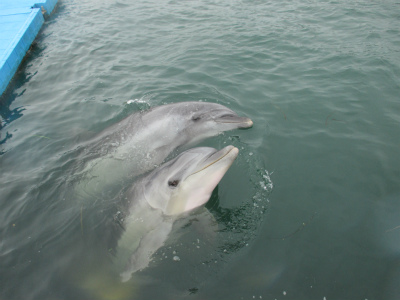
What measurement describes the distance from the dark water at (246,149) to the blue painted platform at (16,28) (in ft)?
1.76

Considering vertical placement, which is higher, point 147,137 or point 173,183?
point 173,183

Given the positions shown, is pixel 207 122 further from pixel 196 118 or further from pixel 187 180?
pixel 187 180

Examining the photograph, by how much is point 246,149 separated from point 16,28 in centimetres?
1231

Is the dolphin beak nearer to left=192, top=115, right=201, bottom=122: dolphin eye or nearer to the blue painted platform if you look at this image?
left=192, top=115, right=201, bottom=122: dolphin eye

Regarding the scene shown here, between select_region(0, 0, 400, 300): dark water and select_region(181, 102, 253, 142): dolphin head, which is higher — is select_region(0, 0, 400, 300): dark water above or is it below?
below

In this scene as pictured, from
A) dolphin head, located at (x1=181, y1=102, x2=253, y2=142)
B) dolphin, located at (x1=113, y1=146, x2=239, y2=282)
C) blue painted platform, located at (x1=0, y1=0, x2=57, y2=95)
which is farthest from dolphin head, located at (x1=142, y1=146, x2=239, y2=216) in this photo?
blue painted platform, located at (x1=0, y1=0, x2=57, y2=95)

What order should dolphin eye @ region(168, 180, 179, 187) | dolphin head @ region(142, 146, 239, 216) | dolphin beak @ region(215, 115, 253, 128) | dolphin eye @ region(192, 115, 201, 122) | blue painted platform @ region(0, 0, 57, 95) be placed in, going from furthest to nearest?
1. blue painted platform @ region(0, 0, 57, 95)
2. dolphin eye @ region(192, 115, 201, 122)
3. dolphin beak @ region(215, 115, 253, 128)
4. dolphin eye @ region(168, 180, 179, 187)
5. dolphin head @ region(142, 146, 239, 216)

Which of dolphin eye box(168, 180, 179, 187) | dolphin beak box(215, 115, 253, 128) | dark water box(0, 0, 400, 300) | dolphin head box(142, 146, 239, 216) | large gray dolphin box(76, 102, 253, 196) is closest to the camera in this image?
dark water box(0, 0, 400, 300)

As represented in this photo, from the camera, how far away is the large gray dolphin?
22.4 feet

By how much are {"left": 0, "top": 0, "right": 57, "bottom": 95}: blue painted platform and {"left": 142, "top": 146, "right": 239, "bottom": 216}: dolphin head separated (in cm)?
819

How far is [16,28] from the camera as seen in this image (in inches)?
528

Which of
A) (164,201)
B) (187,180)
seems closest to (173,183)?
(187,180)

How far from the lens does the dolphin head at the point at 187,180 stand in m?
4.86

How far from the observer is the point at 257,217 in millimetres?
5492
